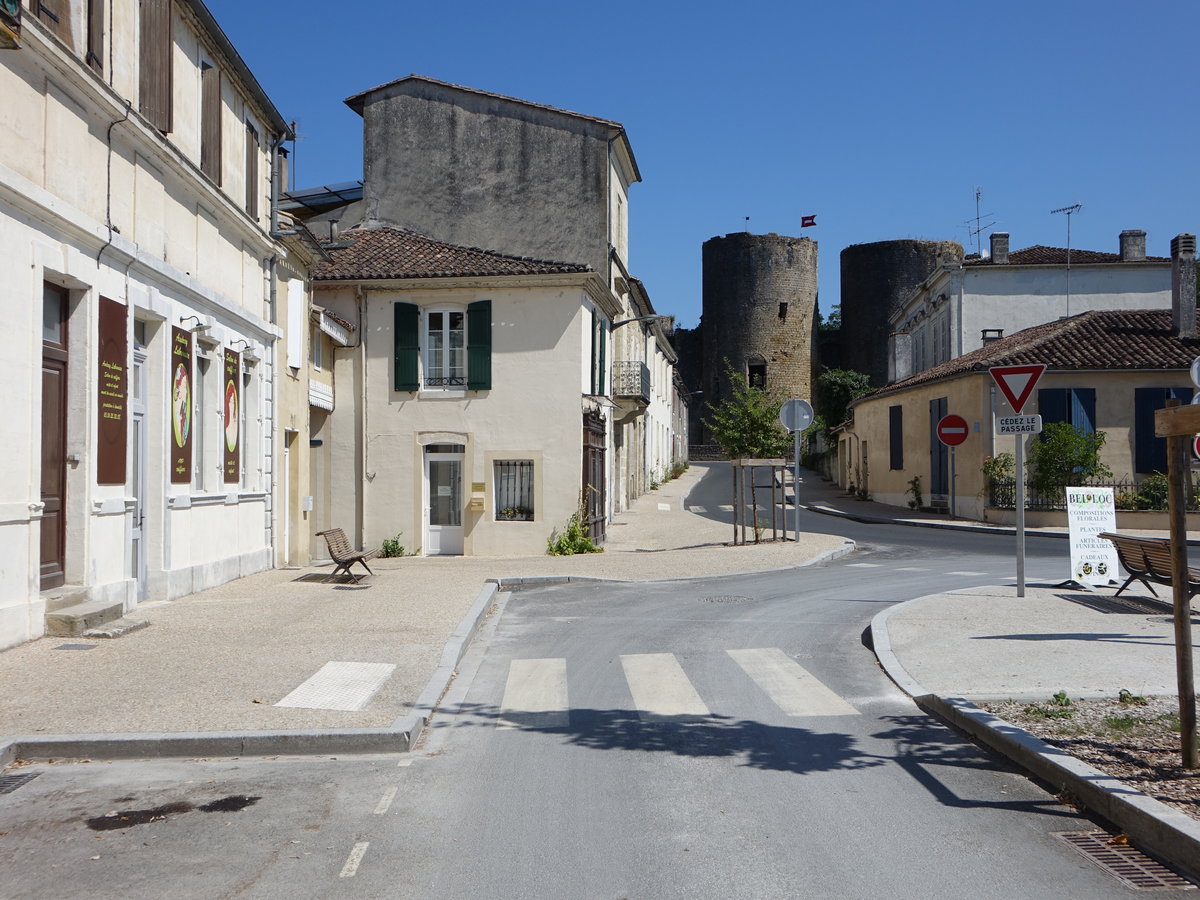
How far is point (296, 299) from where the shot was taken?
19.1m

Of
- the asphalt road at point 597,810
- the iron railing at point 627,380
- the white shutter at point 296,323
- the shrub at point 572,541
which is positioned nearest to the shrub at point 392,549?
the shrub at point 572,541

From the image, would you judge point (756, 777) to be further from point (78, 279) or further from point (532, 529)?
point (532, 529)

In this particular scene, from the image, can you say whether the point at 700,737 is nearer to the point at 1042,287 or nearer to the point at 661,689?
the point at 661,689

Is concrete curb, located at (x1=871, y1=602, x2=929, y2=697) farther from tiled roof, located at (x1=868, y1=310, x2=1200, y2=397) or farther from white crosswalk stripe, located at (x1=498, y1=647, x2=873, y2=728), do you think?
tiled roof, located at (x1=868, y1=310, x2=1200, y2=397)

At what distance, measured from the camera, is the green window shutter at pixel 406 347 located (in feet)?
72.1

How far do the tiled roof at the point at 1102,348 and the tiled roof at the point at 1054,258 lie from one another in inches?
320

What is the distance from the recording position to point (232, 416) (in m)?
15.7

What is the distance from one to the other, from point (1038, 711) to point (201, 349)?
11731 millimetres

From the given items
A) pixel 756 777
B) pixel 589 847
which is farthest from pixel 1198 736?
pixel 589 847

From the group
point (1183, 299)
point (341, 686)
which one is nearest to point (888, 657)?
point (341, 686)

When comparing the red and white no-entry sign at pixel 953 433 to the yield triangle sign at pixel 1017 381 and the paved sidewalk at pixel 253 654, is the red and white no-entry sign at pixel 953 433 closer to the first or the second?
the paved sidewalk at pixel 253 654

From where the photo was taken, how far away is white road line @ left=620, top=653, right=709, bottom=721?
7.55m

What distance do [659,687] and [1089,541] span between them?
305 inches

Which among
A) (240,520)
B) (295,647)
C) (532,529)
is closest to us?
(295,647)
